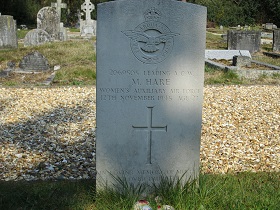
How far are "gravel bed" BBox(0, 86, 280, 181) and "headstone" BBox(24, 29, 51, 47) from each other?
29.5 ft

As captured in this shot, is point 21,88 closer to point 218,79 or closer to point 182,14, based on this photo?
point 218,79

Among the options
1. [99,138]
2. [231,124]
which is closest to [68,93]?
[231,124]

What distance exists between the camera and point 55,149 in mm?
5070

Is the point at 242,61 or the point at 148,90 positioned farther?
the point at 242,61

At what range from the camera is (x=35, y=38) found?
17188 millimetres

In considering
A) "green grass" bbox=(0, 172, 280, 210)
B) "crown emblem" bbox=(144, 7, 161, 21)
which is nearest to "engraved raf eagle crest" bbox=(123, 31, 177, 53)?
"crown emblem" bbox=(144, 7, 161, 21)

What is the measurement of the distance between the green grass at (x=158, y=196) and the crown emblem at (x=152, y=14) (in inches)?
58.6

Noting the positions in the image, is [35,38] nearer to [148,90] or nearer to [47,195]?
[47,195]

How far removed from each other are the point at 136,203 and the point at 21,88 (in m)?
6.20

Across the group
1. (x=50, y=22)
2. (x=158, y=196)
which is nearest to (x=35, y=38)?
(x=50, y=22)

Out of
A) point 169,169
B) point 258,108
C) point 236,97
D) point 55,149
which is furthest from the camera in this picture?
point 236,97

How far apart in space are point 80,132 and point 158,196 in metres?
2.61

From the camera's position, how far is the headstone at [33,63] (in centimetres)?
1067

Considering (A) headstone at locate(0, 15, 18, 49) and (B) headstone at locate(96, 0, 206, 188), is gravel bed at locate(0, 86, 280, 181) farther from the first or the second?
(A) headstone at locate(0, 15, 18, 49)
